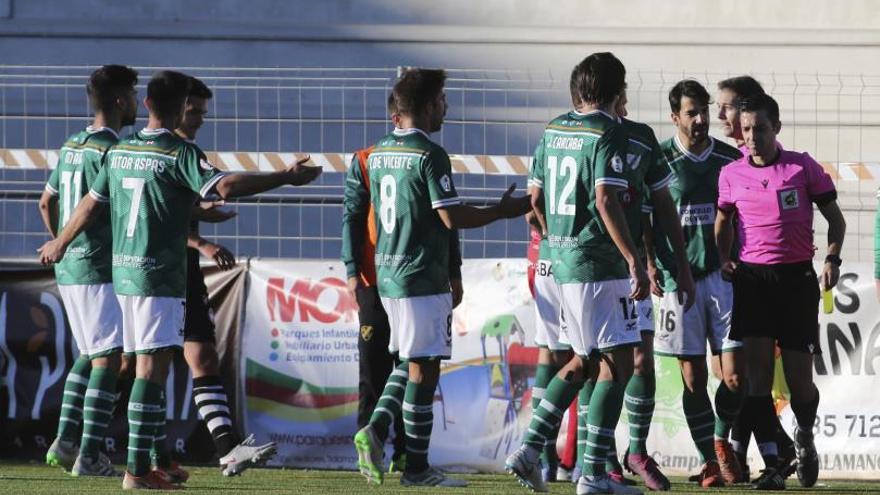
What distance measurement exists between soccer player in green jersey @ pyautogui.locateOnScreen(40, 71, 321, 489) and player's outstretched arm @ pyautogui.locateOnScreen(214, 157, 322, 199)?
0.17m

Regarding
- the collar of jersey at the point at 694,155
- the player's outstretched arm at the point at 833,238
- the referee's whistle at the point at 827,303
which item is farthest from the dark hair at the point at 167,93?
the referee's whistle at the point at 827,303

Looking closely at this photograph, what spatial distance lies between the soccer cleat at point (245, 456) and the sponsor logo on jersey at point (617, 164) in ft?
7.57

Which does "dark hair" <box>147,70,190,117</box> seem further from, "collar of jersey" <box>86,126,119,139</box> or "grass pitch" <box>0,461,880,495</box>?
"grass pitch" <box>0,461,880,495</box>

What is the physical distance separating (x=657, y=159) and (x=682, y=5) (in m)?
10.2

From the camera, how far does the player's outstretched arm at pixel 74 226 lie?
8.55m

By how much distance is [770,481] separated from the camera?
348 inches

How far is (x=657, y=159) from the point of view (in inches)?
313

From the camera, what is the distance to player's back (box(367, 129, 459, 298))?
334 inches

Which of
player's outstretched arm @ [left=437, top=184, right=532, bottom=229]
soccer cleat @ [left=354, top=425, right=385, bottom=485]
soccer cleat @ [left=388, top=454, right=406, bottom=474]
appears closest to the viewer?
player's outstretched arm @ [left=437, top=184, right=532, bottom=229]

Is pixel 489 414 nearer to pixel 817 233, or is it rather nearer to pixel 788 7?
pixel 817 233

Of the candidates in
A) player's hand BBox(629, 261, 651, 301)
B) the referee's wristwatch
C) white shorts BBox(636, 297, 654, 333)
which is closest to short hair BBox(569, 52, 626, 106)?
player's hand BBox(629, 261, 651, 301)

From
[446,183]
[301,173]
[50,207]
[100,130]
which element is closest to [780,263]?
[446,183]

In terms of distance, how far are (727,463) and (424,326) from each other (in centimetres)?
202

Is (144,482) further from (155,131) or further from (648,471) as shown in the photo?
(648,471)
